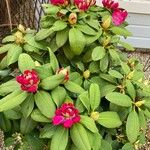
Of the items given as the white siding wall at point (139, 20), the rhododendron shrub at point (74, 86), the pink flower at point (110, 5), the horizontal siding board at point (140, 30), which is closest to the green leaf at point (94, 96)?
the rhododendron shrub at point (74, 86)

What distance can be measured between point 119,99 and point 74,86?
0.59 feet

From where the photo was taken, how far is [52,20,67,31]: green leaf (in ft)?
5.00

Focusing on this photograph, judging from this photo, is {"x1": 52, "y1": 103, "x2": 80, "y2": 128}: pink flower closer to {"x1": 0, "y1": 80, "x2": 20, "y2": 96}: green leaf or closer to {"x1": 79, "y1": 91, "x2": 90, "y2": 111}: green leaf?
{"x1": 79, "y1": 91, "x2": 90, "y2": 111}: green leaf

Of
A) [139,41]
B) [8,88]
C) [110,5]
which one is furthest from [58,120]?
[139,41]

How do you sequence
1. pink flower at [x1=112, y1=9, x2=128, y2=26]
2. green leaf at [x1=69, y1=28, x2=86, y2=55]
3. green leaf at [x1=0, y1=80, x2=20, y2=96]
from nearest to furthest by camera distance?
green leaf at [x1=0, y1=80, x2=20, y2=96] → green leaf at [x1=69, y1=28, x2=86, y2=55] → pink flower at [x1=112, y1=9, x2=128, y2=26]

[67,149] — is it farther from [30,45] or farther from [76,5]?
[76,5]

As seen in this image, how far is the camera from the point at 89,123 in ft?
4.49

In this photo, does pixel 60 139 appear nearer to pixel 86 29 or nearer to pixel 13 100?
pixel 13 100

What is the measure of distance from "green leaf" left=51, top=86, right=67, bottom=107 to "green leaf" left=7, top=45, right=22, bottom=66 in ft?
0.82

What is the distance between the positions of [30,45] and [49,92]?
278 mm

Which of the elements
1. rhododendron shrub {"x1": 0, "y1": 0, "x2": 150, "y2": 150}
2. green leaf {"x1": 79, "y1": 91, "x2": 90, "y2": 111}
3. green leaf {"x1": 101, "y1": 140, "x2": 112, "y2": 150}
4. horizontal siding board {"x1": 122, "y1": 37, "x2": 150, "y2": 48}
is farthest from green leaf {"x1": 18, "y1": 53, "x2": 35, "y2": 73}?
horizontal siding board {"x1": 122, "y1": 37, "x2": 150, "y2": 48}

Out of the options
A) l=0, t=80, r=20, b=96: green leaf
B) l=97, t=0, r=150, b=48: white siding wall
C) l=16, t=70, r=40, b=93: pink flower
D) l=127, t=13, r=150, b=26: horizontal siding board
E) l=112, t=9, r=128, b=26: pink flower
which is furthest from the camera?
l=127, t=13, r=150, b=26: horizontal siding board

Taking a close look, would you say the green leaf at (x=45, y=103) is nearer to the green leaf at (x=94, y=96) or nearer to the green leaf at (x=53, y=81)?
the green leaf at (x=53, y=81)

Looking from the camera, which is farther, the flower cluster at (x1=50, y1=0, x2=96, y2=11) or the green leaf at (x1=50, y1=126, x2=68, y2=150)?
the flower cluster at (x1=50, y1=0, x2=96, y2=11)
